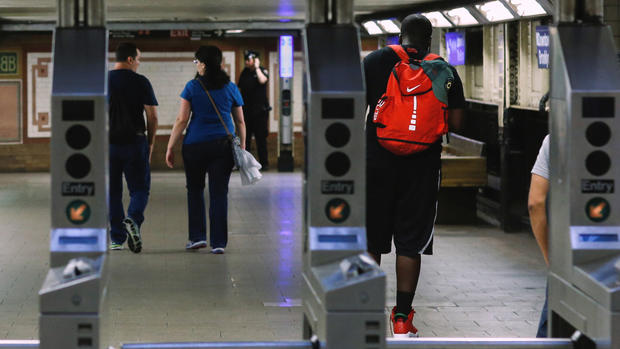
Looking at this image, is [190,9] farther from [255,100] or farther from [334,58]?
[334,58]

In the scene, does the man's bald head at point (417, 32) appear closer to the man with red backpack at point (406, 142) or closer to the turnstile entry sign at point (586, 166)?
the man with red backpack at point (406, 142)

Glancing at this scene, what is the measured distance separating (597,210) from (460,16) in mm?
8414

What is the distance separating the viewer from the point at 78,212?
4152 mm

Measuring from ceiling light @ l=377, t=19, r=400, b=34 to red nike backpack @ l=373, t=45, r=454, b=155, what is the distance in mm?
10336

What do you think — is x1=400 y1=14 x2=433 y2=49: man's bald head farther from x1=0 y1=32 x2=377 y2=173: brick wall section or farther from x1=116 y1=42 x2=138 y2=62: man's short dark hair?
x1=0 y1=32 x2=377 y2=173: brick wall section

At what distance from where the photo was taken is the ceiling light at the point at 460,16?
12.1 m

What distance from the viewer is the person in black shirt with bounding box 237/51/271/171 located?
56.8 feet

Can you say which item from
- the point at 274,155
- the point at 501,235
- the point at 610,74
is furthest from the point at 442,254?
the point at 274,155

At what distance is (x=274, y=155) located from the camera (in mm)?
18734

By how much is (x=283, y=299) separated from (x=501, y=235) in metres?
3.87

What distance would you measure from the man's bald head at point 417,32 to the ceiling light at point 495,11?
5251mm

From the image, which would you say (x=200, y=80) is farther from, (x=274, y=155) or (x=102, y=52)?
(x=274, y=155)

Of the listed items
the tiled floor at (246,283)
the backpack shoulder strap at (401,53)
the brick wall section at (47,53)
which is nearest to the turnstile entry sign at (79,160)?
the tiled floor at (246,283)

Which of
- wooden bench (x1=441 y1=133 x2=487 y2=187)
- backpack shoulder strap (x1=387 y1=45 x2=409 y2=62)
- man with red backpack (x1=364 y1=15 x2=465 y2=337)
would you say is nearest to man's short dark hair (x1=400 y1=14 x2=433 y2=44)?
man with red backpack (x1=364 y1=15 x2=465 y2=337)
